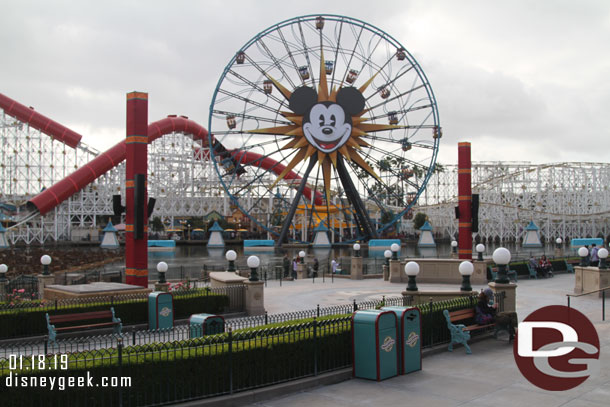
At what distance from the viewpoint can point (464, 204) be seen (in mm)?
29922

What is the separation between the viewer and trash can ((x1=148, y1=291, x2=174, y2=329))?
1616cm

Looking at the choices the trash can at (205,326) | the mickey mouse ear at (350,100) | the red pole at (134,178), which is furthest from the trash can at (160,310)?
the mickey mouse ear at (350,100)

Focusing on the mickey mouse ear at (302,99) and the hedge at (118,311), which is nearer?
the hedge at (118,311)

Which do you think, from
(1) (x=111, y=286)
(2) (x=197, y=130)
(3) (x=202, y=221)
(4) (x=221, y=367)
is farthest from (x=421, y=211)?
(4) (x=221, y=367)

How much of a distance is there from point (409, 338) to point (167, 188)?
76.7 metres

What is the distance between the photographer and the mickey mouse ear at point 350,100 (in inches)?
2066

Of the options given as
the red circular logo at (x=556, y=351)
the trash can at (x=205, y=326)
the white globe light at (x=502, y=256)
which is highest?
the white globe light at (x=502, y=256)

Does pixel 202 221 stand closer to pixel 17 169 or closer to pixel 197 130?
pixel 197 130

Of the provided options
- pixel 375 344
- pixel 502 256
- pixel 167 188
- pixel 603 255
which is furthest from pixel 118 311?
pixel 167 188

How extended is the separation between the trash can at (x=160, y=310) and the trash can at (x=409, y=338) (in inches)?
298

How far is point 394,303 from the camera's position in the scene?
52.1 feet

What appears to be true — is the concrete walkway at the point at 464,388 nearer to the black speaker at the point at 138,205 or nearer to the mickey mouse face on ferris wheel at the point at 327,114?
the black speaker at the point at 138,205

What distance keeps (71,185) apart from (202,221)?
31.6m

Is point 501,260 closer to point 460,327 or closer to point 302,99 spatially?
point 460,327
